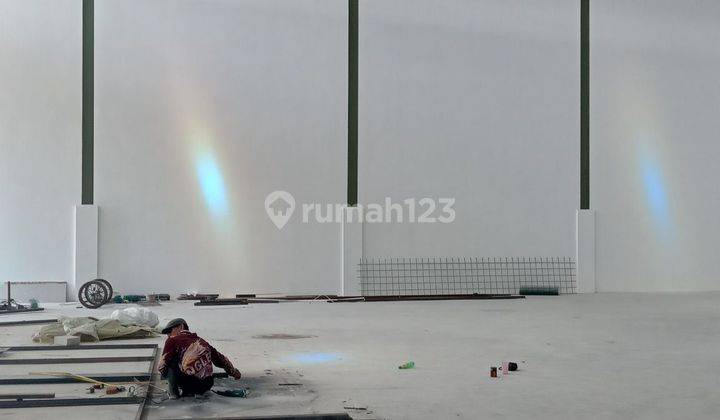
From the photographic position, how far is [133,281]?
16297 millimetres

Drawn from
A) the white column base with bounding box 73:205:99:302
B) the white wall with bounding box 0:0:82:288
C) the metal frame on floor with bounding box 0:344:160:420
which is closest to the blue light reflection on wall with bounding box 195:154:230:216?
the white column base with bounding box 73:205:99:302

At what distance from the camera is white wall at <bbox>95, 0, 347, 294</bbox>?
16.4 m

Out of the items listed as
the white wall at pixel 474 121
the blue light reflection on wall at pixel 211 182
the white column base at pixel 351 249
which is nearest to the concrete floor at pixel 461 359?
the white column base at pixel 351 249

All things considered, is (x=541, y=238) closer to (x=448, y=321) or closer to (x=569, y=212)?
(x=569, y=212)

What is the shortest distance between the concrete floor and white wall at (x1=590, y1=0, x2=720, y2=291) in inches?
143

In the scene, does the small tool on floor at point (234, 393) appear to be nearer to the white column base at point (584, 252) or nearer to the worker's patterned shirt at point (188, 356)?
the worker's patterned shirt at point (188, 356)

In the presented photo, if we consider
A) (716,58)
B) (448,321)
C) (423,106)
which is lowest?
(448,321)

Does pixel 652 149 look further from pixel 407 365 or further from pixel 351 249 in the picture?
pixel 407 365

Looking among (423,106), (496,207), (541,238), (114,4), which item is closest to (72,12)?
(114,4)

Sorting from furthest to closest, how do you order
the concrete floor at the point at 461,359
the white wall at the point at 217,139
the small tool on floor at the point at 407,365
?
1. the white wall at the point at 217,139
2. the small tool on floor at the point at 407,365
3. the concrete floor at the point at 461,359

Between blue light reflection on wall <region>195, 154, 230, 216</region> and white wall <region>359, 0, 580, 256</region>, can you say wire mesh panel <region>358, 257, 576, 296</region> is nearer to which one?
white wall <region>359, 0, 580, 256</region>

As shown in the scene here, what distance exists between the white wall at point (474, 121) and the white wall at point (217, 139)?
2.99 feet

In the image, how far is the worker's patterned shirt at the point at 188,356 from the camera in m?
6.48

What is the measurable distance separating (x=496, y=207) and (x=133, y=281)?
8.01m
